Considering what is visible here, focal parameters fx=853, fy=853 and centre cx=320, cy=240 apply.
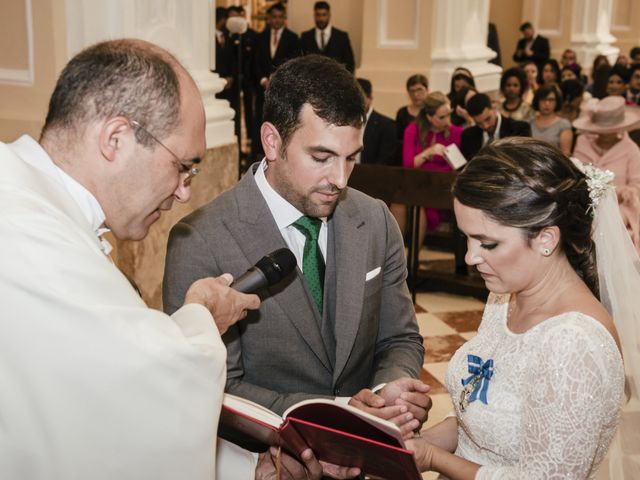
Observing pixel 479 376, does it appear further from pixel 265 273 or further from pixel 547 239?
pixel 265 273

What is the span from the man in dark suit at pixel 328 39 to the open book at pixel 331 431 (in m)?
8.63

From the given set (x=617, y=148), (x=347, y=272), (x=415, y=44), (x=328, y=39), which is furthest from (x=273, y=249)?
(x=328, y=39)

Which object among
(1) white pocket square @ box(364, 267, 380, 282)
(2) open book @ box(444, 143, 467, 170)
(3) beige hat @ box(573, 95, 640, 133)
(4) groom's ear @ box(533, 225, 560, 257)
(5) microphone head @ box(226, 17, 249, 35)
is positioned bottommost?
(2) open book @ box(444, 143, 467, 170)

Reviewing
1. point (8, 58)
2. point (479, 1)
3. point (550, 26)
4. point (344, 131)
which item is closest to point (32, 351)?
point (344, 131)

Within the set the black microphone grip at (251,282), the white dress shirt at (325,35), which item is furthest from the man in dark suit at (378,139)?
the black microphone grip at (251,282)

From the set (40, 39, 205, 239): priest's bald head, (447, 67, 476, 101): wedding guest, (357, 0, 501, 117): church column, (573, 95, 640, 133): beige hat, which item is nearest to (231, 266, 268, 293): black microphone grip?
(40, 39, 205, 239): priest's bald head

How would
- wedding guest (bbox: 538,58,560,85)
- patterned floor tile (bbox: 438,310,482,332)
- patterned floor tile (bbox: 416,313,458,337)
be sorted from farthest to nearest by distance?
wedding guest (bbox: 538,58,560,85)
patterned floor tile (bbox: 438,310,482,332)
patterned floor tile (bbox: 416,313,458,337)

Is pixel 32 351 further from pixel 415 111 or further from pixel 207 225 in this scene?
pixel 415 111

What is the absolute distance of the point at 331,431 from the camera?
78.4 inches

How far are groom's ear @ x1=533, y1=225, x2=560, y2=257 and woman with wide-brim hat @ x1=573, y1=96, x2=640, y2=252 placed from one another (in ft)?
13.5

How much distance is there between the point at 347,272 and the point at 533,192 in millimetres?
682

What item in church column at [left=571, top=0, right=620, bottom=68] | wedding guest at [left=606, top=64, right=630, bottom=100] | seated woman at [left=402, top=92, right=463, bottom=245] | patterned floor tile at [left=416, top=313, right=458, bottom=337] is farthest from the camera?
church column at [left=571, top=0, right=620, bottom=68]

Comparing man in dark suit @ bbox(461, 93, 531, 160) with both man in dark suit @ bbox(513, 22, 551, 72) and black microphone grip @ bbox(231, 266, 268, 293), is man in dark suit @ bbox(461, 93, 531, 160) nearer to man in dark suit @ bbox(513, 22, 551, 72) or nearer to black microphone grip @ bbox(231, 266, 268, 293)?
black microphone grip @ bbox(231, 266, 268, 293)

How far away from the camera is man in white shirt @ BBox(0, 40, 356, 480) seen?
64.4 inches
